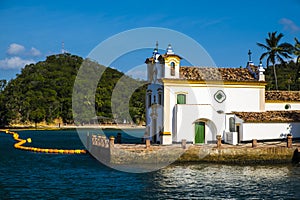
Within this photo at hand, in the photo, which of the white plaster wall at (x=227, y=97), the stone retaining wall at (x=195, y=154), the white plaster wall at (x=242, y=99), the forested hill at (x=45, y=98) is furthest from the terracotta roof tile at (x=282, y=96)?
the forested hill at (x=45, y=98)

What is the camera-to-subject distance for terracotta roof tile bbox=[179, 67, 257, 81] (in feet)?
125

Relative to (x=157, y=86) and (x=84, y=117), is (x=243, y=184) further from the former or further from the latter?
(x=84, y=117)

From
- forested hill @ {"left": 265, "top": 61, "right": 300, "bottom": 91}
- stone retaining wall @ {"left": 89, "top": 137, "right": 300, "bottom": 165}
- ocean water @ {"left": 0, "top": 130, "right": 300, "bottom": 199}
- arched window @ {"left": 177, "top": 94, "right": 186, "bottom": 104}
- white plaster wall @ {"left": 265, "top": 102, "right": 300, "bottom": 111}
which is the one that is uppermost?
forested hill @ {"left": 265, "top": 61, "right": 300, "bottom": 91}

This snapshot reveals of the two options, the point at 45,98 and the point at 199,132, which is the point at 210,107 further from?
the point at 45,98

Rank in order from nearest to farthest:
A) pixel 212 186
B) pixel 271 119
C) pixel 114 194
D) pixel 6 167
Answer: pixel 114 194 < pixel 212 186 < pixel 6 167 < pixel 271 119

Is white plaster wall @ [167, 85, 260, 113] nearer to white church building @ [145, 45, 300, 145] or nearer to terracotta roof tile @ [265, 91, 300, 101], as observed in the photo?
white church building @ [145, 45, 300, 145]

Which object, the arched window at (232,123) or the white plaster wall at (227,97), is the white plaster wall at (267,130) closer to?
the arched window at (232,123)

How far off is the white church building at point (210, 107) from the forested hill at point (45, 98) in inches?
A: 2503

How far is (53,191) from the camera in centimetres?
2450

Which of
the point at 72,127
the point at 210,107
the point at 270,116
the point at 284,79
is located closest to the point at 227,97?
the point at 210,107

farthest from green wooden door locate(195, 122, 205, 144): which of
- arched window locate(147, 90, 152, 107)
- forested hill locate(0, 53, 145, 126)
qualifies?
forested hill locate(0, 53, 145, 126)

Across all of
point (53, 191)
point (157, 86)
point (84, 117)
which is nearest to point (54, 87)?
point (84, 117)

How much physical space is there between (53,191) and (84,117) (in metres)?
81.7

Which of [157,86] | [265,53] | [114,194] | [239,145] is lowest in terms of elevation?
A: [114,194]
